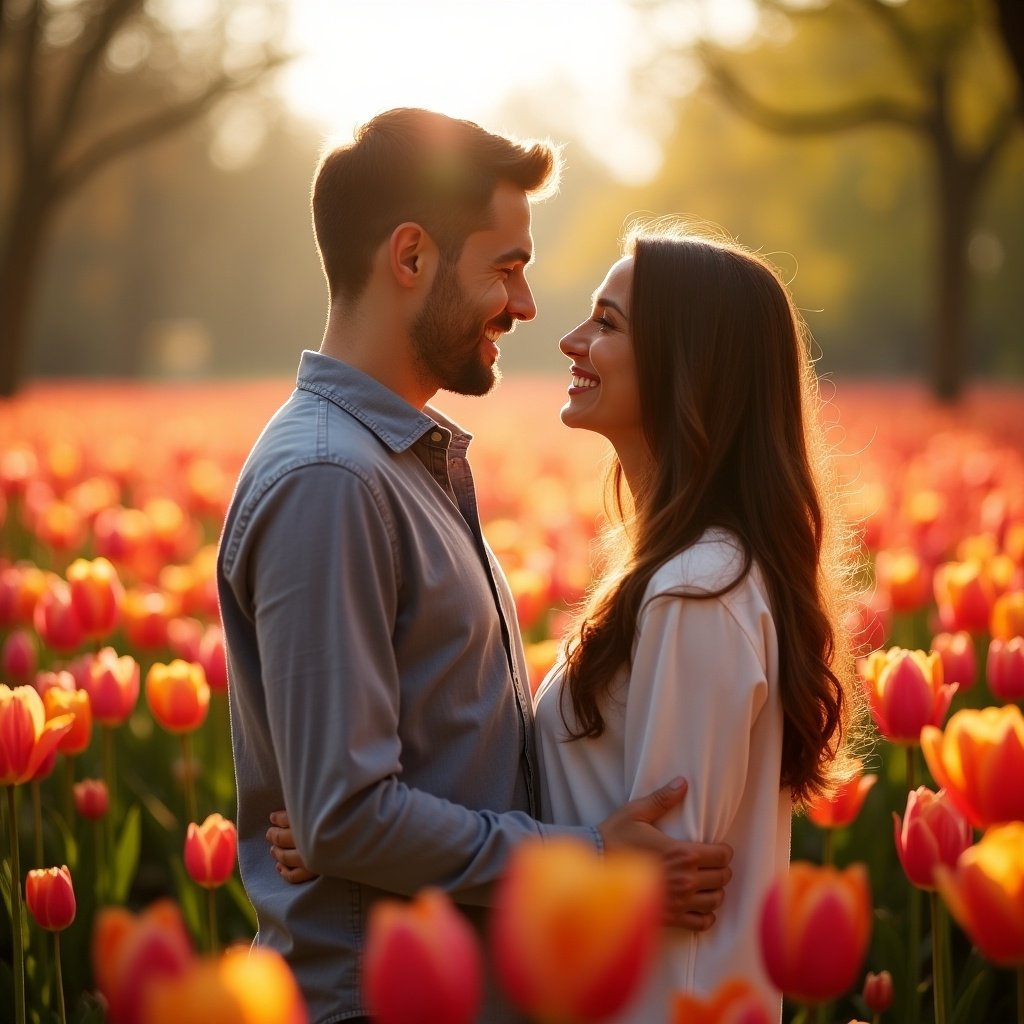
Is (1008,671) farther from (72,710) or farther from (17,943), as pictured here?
(17,943)

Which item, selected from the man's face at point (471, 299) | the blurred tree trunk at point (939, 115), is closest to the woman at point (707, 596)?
the man's face at point (471, 299)

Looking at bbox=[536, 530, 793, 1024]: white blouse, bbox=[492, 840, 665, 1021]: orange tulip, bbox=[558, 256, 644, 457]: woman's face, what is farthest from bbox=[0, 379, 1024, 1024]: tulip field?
bbox=[558, 256, 644, 457]: woman's face

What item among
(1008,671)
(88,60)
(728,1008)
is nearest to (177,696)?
(1008,671)

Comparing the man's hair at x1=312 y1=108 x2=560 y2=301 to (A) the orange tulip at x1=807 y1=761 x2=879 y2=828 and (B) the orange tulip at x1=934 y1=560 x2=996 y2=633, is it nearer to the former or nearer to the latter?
(A) the orange tulip at x1=807 y1=761 x2=879 y2=828

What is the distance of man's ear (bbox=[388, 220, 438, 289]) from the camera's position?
2.50 meters

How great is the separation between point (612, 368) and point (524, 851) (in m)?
1.74

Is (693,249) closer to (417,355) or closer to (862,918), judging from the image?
(417,355)

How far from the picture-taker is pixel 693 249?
272cm

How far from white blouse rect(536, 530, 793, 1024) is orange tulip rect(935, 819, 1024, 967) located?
86cm

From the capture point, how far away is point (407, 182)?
2506 mm

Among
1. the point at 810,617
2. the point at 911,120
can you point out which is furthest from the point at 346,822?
the point at 911,120

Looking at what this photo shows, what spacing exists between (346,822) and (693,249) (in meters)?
1.36

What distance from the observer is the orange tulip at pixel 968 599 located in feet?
12.8

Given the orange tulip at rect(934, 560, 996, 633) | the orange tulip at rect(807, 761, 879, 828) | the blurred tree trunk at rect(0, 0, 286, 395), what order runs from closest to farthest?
the orange tulip at rect(807, 761, 879, 828), the orange tulip at rect(934, 560, 996, 633), the blurred tree trunk at rect(0, 0, 286, 395)
